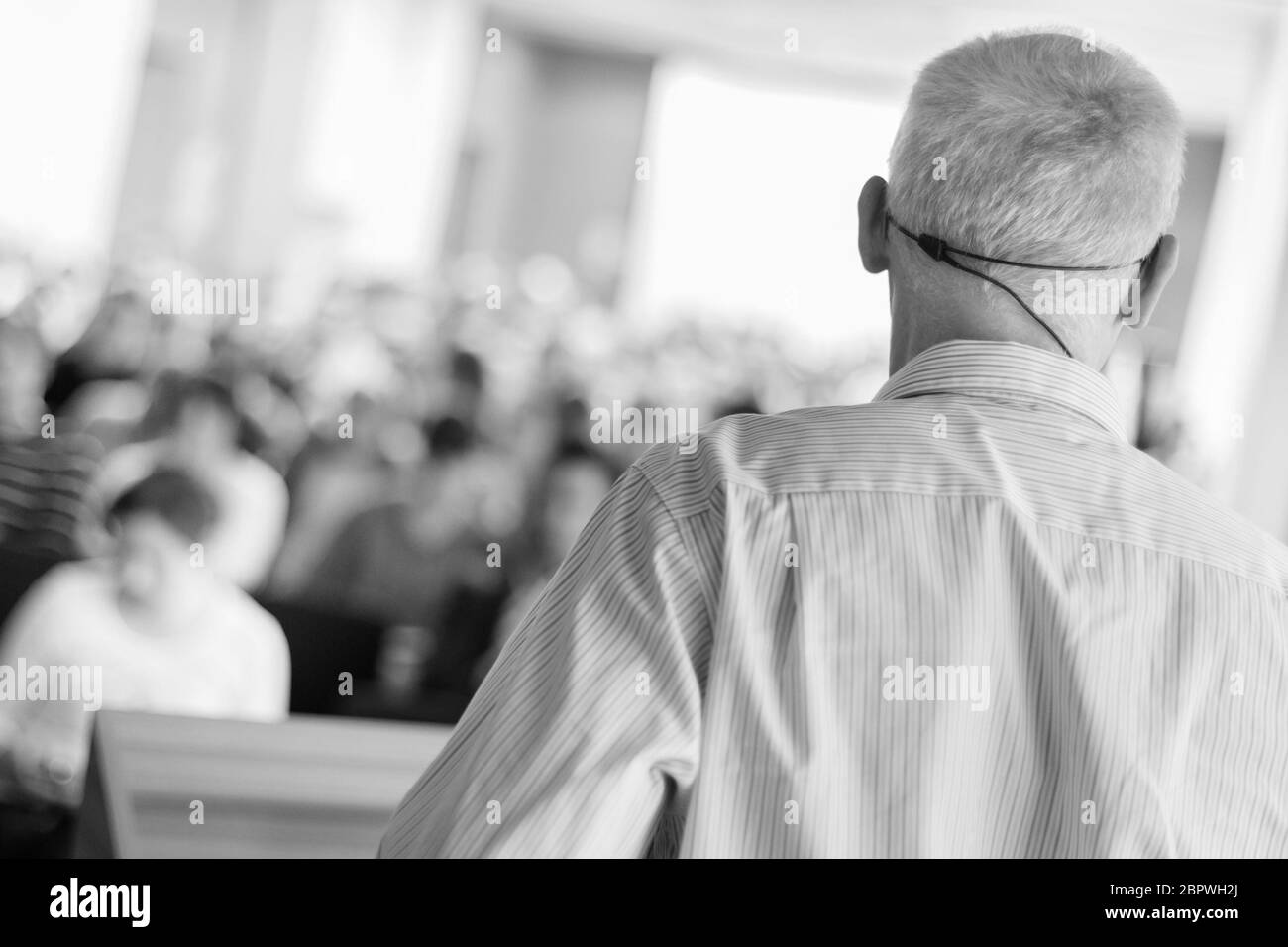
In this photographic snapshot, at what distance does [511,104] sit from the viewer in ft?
45.6

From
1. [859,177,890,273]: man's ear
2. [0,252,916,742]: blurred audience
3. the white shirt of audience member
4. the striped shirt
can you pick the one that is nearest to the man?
the striped shirt

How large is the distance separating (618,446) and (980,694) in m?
5.43

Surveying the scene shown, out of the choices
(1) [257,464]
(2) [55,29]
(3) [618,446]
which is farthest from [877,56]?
(1) [257,464]

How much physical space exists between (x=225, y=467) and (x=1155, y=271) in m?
3.75

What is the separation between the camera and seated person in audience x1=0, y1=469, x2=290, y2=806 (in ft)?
9.06

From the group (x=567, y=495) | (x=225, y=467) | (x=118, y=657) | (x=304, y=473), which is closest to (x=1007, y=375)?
(x=118, y=657)

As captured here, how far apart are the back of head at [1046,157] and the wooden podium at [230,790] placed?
0.83m

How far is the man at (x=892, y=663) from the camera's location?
0.81m

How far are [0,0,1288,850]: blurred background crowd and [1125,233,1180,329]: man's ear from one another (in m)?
2.29

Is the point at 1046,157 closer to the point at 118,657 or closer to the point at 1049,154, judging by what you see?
the point at 1049,154

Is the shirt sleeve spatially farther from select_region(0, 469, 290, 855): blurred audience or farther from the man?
select_region(0, 469, 290, 855): blurred audience

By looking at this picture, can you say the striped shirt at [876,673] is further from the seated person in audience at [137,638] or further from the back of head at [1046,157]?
the seated person in audience at [137,638]

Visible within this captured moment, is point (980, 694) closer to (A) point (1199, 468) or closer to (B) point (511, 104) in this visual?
(A) point (1199, 468)

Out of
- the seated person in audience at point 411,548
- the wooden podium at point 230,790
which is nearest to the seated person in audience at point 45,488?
the seated person in audience at point 411,548
